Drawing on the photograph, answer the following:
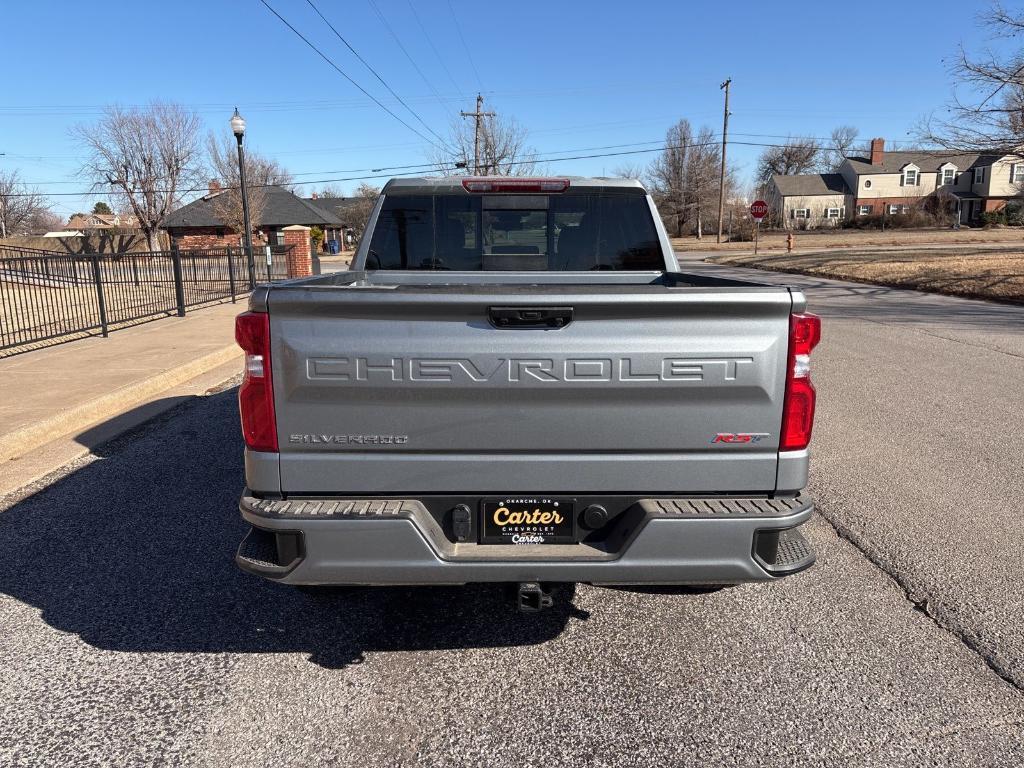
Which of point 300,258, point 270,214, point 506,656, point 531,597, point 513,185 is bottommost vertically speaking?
point 506,656

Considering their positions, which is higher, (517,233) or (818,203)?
(818,203)

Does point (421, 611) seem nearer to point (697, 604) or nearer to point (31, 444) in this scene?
point (697, 604)

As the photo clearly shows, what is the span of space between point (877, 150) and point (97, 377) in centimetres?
9923

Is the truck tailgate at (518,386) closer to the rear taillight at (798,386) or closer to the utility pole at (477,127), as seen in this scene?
the rear taillight at (798,386)

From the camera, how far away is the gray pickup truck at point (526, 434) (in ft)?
8.36

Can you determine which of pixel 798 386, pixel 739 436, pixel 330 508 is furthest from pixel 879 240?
pixel 330 508

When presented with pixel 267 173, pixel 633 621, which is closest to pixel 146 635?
pixel 633 621

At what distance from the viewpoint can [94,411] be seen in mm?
7078

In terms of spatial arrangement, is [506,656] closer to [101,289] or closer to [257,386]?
[257,386]

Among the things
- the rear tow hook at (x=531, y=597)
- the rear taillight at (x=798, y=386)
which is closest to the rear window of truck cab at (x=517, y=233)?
the rear taillight at (x=798, y=386)

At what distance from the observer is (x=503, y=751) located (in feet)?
8.45

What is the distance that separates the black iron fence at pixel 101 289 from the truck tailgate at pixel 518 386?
9.06m

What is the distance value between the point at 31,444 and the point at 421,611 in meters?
4.49

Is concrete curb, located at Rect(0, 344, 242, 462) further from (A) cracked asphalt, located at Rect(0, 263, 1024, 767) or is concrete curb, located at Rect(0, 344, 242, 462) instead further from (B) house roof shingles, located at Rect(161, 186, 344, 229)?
(B) house roof shingles, located at Rect(161, 186, 344, 229)
